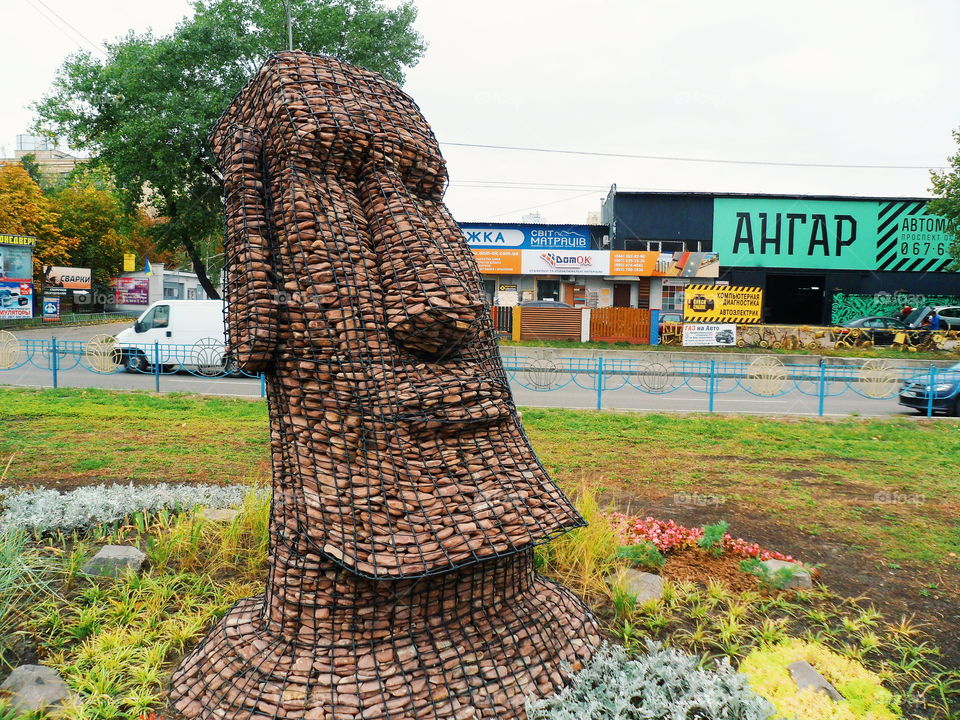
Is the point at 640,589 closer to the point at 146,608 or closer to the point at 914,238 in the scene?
the point at 146,608

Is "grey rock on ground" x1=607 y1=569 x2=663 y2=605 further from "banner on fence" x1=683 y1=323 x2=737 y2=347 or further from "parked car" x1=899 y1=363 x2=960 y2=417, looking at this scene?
"banner on fence" x1=683 y1=323 x2=737 y2=347

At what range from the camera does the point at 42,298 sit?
33312 millimetres

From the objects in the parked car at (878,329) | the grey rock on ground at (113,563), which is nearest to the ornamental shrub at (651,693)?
the grey rock on ground at (113,563)

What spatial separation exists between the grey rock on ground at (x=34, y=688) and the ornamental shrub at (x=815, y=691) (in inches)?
124

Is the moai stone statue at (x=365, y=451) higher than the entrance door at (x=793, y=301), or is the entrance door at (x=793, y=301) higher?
the entrance door at (x=793, y=301)

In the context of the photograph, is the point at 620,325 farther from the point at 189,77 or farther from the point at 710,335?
the point at 189,77

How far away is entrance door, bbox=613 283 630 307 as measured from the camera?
28.3m

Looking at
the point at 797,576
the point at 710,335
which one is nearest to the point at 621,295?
the point at 710,335

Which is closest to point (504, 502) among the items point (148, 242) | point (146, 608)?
point (146, 608)

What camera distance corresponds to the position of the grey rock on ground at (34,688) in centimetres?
310

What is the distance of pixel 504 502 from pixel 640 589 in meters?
1.66

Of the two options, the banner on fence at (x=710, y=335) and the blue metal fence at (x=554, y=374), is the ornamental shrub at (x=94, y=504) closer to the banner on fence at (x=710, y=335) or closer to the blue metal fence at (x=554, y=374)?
the blue metal fence at (x=554, y=374)

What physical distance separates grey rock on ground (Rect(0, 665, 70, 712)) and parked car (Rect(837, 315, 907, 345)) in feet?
83.1

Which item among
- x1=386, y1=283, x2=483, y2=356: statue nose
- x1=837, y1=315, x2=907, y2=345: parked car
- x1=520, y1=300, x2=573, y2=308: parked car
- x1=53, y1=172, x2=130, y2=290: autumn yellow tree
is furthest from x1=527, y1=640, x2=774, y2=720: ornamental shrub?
x1=53, y1=172, x2=130, y2=290: autumn yellow tree
